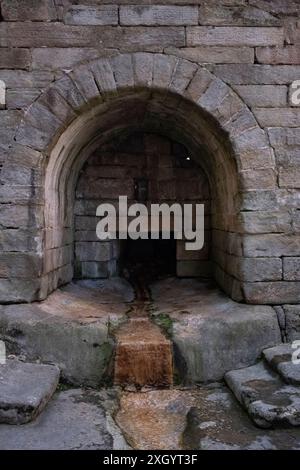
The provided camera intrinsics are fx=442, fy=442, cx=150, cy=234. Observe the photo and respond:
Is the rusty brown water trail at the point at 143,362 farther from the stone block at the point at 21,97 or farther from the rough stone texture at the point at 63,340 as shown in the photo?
the stone block at the point at 21,97

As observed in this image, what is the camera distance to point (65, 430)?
10.1ft

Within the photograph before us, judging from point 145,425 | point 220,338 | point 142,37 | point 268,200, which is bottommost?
point 145,425

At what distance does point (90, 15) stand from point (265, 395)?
154 inches

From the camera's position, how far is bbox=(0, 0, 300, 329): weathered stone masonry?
432 centimetres

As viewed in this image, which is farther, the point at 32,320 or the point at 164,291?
the point at 164,291

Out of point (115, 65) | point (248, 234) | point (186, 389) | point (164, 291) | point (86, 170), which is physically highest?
point (115, 65)

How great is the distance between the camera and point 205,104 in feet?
14.4

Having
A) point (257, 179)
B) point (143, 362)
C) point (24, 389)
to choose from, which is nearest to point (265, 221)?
point (257, 179)

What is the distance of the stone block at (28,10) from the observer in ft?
14.6

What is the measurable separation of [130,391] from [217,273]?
2.27 m

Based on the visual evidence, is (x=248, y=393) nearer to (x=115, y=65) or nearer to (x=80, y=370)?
(x=80, y=370)

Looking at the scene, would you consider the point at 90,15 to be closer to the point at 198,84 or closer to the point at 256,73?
the point at 198,84
